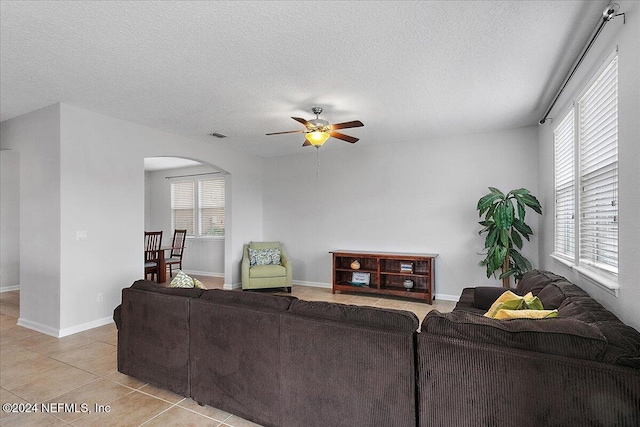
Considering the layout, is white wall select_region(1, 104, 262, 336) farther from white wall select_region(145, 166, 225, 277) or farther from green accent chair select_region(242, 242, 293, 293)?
white wall select_region(145, 166, 225, 277)

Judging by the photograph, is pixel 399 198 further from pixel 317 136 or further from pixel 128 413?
pixel 128 413

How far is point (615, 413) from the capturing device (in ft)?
4.10

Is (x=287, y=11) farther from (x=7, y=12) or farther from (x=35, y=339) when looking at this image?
(x=35, y=339)

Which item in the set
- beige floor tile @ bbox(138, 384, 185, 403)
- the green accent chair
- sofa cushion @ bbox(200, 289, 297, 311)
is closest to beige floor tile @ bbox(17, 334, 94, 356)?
beige floor tile @ bbox(138, 384, 185, 403)

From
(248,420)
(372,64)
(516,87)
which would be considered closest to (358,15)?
(372,64)

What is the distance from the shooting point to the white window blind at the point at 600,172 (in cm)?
219

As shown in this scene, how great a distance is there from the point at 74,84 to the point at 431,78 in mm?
3519

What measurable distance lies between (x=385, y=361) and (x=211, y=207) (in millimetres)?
6997

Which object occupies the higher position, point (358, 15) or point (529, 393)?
point (358, 15)

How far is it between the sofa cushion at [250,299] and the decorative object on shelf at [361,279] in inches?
151

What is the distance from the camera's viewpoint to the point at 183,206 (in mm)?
8352

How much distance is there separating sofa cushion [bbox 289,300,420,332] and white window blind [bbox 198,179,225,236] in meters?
6.29

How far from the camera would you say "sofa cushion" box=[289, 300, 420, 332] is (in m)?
1.71

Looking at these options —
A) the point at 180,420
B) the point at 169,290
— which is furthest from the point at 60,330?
the point at 180,420
